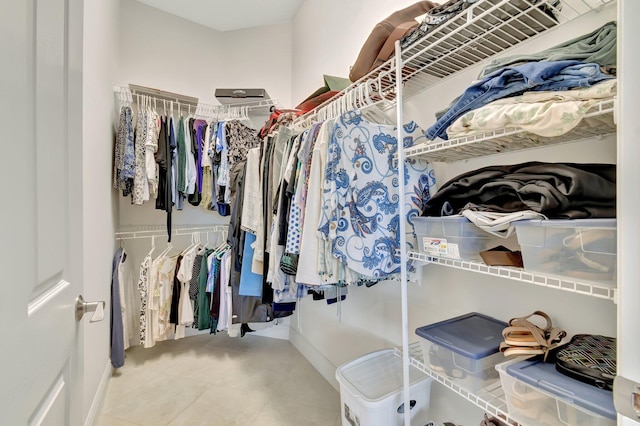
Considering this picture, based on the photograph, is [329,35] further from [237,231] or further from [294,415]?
[294,415]

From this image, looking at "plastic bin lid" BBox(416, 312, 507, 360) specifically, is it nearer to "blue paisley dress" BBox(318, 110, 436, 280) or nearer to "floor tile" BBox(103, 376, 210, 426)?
"blue paisley dress" BBox(318, 110, 436, 280)

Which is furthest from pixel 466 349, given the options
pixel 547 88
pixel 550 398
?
pixel 547 88

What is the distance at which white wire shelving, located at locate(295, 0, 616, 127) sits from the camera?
85 cm

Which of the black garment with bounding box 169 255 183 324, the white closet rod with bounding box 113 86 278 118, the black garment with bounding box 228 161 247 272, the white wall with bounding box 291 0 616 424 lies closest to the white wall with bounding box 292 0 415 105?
the white wall with bounding box 291 0 616 424

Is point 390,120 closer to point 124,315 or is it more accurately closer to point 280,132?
point 280,132

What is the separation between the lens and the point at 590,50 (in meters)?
0.70

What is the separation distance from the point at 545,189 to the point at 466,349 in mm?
512

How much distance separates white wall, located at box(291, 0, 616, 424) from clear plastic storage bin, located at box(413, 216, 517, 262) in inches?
9.2

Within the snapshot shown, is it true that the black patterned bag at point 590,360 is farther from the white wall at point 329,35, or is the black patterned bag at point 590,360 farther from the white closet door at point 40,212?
the white wall at point 329,35

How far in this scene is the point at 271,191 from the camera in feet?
5.17

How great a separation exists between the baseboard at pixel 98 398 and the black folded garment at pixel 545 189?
2.12m

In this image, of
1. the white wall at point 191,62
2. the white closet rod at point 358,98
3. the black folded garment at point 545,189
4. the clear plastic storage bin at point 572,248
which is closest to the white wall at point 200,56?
Result: the white wall at point 191,62

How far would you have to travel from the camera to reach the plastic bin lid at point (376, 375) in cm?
123

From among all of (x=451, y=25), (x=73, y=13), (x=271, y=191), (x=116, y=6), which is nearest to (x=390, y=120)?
(x=451, y=25)
